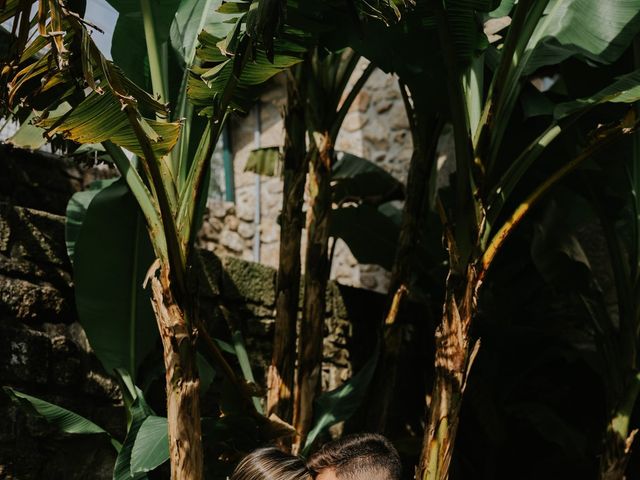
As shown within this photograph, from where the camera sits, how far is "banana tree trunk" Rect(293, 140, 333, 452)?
355 cm

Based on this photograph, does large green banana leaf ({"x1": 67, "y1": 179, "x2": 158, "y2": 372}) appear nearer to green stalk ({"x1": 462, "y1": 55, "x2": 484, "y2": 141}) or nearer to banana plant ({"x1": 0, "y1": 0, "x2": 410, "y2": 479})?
banana plant ({"x1": 0, "y1": 0, "x2": 410, "y2": 479})

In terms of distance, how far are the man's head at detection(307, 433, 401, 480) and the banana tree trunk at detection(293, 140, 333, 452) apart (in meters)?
1.75

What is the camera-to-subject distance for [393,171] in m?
6.64

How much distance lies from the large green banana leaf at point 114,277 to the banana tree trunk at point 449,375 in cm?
116

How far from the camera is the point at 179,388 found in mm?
2617

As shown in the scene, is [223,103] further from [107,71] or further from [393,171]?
[393,171]

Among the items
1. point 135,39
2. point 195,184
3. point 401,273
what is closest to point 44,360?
point 195,184

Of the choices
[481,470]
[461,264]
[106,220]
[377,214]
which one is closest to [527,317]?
[481,470]

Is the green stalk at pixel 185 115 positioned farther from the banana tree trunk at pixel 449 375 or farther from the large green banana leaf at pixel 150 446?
the banana tree trunk at pixel 449 375

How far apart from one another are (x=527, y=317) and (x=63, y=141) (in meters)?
3.24

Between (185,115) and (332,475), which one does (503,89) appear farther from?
(332,475)

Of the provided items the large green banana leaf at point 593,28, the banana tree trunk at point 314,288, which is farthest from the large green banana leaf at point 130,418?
the large green banana leaf at point 593,28

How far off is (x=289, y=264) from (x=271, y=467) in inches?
75.0

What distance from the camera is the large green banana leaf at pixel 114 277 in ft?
10.1
